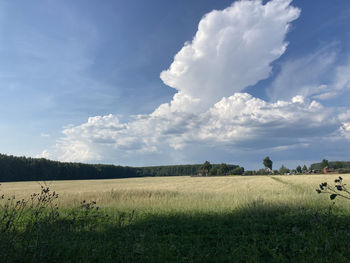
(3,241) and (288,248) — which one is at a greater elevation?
(3,241)

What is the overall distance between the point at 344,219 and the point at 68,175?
98501mm

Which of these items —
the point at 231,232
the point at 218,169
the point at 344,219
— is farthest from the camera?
the point at 218,169

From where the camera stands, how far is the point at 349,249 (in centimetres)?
525

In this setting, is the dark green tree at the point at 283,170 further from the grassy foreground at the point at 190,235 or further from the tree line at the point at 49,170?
the grassy foreground at the point at 190,235

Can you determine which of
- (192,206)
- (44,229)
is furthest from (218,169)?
(44,229)

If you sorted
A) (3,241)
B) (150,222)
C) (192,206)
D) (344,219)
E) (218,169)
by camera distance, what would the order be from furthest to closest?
(218,169)
(192,206)
(150,222)
(344,219)
(3,241)

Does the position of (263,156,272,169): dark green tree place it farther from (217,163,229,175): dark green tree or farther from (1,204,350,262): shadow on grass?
(1,204,350,262): shadow on grass

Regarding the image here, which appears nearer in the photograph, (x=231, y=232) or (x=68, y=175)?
(x=231, y=232)

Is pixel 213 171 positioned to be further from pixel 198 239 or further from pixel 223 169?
pixel 198 239

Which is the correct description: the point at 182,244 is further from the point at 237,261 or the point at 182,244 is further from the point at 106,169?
the point at 106,169

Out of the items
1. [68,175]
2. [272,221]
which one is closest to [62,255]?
[272,221]

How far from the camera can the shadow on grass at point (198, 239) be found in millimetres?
5105

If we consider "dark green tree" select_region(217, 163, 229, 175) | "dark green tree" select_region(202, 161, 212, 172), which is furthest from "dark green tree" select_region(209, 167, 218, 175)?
"dark green tree" select_region(202, 161, 212, 172)

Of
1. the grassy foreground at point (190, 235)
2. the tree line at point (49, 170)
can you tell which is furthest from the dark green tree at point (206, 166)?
the grassy foreground at point (190, 235)
